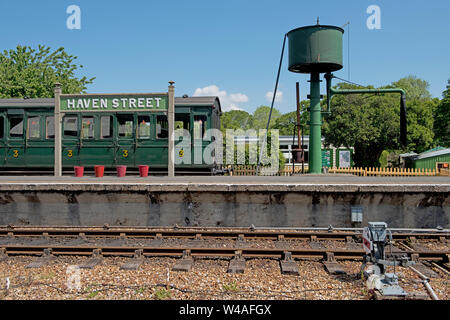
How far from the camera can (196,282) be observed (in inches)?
239

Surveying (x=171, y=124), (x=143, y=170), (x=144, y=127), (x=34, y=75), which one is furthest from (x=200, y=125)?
(x=34, y=75)

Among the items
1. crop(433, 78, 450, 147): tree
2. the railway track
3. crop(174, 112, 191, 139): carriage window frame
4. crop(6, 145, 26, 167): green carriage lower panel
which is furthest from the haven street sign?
crop(433, 78, 450, 147): tree

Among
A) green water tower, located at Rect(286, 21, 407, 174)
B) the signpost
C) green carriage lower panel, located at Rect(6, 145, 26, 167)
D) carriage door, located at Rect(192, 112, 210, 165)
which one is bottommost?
green carriage lower panel, located at Rect(6, 145, 26, 167)

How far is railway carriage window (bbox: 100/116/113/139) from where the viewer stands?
49.0ft

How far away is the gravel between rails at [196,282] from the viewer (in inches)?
218

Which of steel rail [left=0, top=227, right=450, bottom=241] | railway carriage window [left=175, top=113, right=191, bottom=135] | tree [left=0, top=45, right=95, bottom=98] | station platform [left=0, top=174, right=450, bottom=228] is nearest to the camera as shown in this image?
steel rail [left=0, top=227, right=450, bottom=241]

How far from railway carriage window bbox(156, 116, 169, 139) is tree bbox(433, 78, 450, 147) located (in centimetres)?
4360

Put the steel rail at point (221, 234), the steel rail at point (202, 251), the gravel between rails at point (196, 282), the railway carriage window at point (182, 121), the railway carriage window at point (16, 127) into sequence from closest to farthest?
the gravel between rails at point (196, 282) < the steel rail at point (202, 251) < the steel rail at point (221, 234) < the railway carriage window at point (182, 121) < the railway carriage window at point (16, 127)

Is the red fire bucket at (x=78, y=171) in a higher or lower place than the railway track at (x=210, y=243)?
higher

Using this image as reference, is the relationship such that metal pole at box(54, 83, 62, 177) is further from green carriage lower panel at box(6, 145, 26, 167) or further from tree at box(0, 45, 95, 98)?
tree at box(0, 45, 95, 98)

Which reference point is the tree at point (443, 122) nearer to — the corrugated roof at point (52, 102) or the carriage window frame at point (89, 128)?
the corrugated roof at point (52, 102)

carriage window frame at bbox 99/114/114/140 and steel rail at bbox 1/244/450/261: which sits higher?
carriage window frame at bbox 99/114/114/140

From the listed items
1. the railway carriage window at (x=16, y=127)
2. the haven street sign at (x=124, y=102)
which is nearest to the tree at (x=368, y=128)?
the haven street sign at (x=124, y=102)
